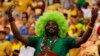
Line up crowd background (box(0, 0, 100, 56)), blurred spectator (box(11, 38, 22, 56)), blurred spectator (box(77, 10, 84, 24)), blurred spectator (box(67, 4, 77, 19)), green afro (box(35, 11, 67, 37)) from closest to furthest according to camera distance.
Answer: green afro (box(35, 11, 67, 37)), crowd background (box(0, 0, 100, 56)), blurred spectator (box(11, 38, 22, 56)), blurred spectator (box(77, 10, 84, 24)), blurred spectator (box(67, 4, 77, 19))

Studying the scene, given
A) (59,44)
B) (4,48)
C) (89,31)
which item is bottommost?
(4,48)

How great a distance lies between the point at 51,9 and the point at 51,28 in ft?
25.9

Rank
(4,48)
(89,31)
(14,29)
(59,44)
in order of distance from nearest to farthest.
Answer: (89,31) → (59,44) → (14,29) → (4,48)

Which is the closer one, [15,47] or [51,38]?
[51,38]

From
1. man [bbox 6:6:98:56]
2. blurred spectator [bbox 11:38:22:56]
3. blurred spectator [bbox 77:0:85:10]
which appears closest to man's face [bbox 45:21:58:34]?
man [bbox 6:6:98:56]

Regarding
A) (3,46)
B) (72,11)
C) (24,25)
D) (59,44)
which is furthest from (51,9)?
(59,44)

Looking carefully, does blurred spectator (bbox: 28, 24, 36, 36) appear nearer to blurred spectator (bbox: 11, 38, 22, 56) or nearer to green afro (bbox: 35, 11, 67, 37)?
blurred spectator (bbox: 11, 38, 22, 56)

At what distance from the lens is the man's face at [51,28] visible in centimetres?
790

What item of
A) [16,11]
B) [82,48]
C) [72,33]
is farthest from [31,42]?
[16,11]

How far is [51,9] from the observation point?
15.8 metres

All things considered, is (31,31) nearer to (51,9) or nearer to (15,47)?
(15,47)

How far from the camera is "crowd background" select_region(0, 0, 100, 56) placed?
10258 millimetres

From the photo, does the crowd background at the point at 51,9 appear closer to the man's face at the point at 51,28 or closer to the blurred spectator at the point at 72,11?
the blurred spectator at the point at 72,11

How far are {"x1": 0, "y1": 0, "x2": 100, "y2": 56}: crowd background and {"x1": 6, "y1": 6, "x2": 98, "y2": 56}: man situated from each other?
405mm
